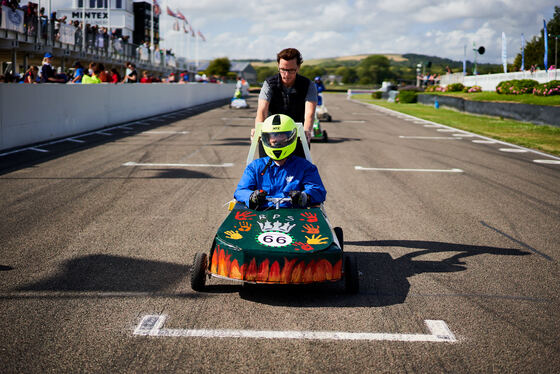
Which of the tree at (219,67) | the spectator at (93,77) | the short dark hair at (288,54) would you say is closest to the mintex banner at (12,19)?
the spectator at (93,77)

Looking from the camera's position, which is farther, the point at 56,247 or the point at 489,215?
the point at 489,215

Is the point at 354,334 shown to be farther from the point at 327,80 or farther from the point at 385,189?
the point at 327,80

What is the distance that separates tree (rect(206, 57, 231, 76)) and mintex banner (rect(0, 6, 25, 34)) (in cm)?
10997

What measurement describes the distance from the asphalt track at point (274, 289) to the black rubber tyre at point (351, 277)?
119 millimetres

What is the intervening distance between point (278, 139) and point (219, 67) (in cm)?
13303

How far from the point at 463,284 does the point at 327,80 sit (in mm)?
144764

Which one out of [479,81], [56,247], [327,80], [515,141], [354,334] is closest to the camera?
[354,334]

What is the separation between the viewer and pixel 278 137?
4949mm

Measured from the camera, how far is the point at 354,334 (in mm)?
3709

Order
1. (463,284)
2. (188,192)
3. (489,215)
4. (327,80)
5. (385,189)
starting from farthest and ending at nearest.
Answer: (327,80) < (385,189) < (188,192) < (489,215) < (463,284)

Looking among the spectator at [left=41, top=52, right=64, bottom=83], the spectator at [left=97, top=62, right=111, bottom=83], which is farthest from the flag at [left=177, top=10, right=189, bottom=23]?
the spectator at [left=41, top=52, right=64, bottom=83]

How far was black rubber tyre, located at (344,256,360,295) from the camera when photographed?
441cm

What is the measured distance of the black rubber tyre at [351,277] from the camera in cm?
441

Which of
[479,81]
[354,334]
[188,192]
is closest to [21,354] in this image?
[354,334]
